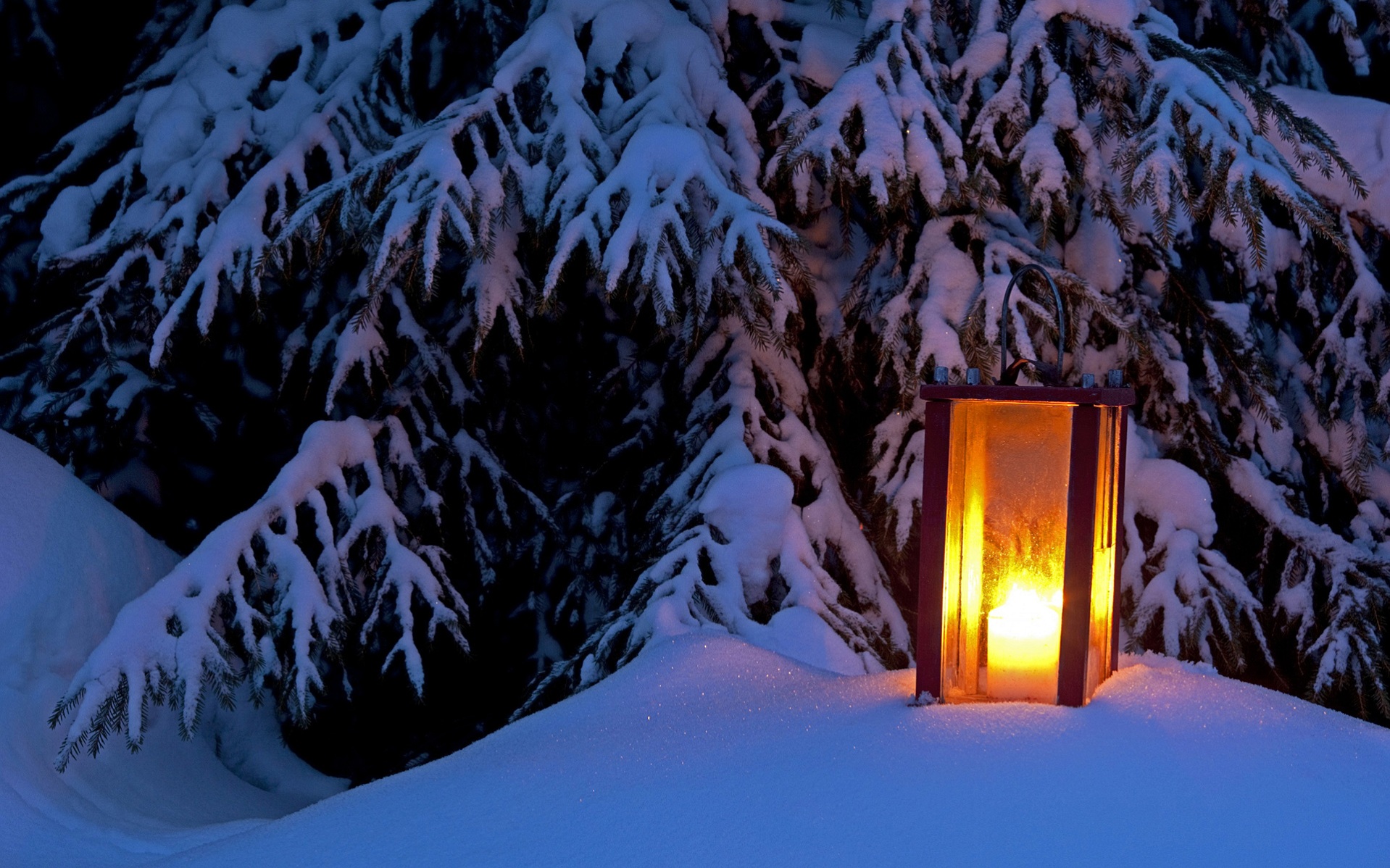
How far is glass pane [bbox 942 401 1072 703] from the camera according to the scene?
1746 mm

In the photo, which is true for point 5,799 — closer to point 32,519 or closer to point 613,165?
point 32,519

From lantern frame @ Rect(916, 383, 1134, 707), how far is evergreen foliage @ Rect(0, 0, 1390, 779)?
2.14 feet

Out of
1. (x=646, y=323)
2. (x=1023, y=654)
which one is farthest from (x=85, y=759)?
(x=1023, y=654)

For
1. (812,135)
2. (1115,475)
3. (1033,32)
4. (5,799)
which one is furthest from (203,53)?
(1115,475)

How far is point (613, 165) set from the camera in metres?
2.57

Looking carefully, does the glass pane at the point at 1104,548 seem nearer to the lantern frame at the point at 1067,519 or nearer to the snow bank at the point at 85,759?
the lantern frame at the point at 1067,519

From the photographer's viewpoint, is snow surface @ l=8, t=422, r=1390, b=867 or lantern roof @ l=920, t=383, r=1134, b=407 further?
lantern roof @ l=920, t=383, r=1134, b=407

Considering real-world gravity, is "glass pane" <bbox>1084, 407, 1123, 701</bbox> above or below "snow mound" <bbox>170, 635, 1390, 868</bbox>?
above

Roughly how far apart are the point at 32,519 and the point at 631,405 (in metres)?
1.60

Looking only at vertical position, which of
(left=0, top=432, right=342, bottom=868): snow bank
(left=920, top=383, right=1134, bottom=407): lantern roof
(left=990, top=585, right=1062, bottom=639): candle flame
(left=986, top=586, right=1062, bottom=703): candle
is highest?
(left=920, top=383, right=1134, bottom=407): lantern roof

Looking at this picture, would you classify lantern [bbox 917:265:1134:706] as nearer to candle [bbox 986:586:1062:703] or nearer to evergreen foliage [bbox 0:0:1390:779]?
candle [bbox 986:586:1062:703]

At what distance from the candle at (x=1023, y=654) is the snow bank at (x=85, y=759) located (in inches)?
59.7

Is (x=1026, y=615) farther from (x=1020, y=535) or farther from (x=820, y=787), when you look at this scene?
(x=820, y=787)

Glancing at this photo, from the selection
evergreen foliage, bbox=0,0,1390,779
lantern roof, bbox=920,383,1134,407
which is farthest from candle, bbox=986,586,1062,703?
evergreen foliage, bbox=0,0,1390,779
